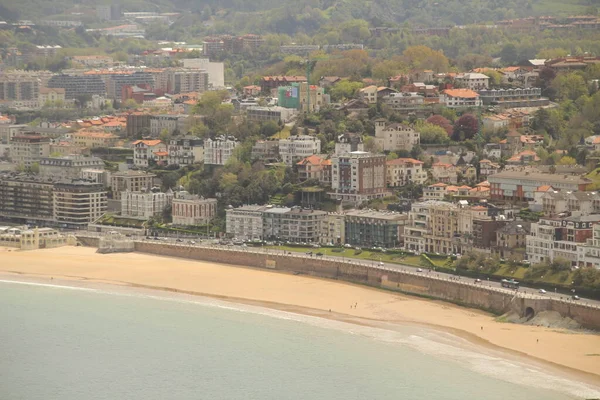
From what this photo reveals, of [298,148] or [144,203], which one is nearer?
[144,203]

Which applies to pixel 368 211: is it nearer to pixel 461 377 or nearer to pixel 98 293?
pixel 98 293

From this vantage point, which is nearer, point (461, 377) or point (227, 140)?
point (461, 377)

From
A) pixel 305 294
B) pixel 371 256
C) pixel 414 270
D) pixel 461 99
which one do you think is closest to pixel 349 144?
pixel 461 99

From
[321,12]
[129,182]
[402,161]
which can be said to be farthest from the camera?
[321,12]

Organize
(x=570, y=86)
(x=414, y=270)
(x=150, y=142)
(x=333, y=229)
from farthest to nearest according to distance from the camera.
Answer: (x=570, y=86)
(x=150, y=142)
(x=333, y=229)
(x=414, y=270)

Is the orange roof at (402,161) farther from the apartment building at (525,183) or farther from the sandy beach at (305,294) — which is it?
the sandy beach at (305,294)

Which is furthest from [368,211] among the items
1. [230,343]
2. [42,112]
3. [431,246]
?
[42,112]

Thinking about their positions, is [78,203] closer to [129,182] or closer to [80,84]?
[129,182]
